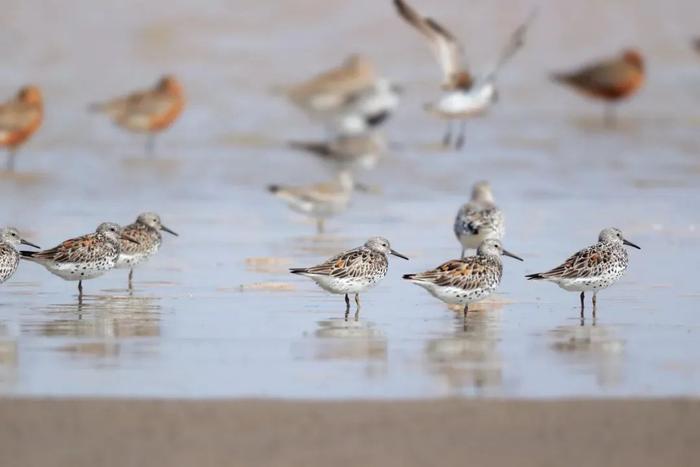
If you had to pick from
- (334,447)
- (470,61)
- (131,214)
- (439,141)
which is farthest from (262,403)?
(470,61)

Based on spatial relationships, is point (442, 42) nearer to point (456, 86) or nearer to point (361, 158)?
point (456, 86)

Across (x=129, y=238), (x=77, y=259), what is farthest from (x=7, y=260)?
(x=129, y=238)

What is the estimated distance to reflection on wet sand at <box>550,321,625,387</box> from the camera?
30.1ft

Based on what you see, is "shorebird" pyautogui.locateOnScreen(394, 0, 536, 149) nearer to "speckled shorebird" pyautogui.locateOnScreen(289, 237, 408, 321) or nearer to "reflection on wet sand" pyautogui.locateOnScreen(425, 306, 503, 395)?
"speckled shorebird" pyautogui.locateOnScreen(289, 237, 408, 321)

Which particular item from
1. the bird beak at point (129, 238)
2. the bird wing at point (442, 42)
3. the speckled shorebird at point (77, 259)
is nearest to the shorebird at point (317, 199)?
the bird beak at point (129, 238)

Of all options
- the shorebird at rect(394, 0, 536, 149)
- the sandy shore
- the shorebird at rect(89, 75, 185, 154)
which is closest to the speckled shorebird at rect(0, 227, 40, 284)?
the sandy shore

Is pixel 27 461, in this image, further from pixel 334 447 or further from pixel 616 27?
pixel 616 27

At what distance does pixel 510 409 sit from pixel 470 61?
77.8ft

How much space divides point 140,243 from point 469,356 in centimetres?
415

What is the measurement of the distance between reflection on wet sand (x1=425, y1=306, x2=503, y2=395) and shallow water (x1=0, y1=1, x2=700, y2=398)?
0.03 meters

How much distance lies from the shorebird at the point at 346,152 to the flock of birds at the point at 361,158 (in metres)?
0.02

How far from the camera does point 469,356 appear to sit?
31.8 ft

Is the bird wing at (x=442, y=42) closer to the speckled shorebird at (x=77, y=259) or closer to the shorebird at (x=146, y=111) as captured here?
the shorebird at (x=146, y=111)

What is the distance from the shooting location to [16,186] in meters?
19.2
